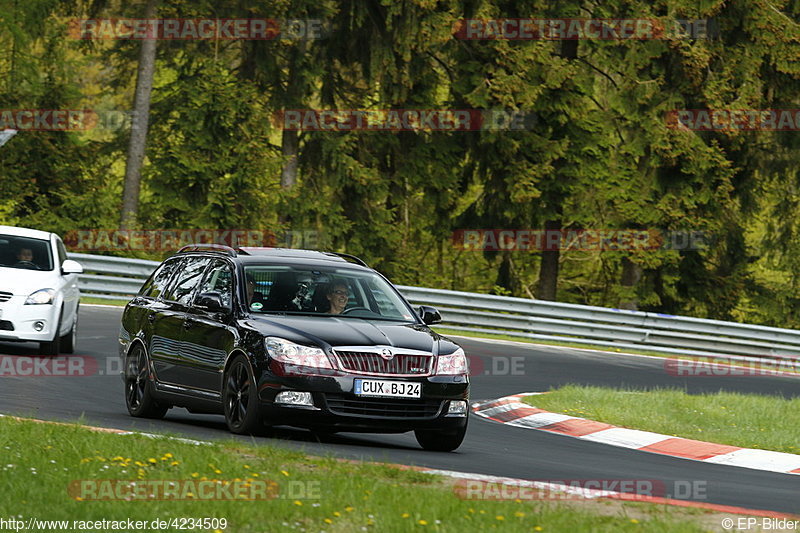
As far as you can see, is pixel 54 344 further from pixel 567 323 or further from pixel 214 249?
pixel 567 323

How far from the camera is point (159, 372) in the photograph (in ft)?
41.0

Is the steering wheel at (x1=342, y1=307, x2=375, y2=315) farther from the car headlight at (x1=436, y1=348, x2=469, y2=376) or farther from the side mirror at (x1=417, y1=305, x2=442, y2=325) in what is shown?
the car headlight at (x1=436, y1=348, x2=469, y2=376)

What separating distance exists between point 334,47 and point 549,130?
6.17 meters

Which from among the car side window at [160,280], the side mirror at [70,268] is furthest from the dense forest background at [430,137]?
the car side window at [160,280]

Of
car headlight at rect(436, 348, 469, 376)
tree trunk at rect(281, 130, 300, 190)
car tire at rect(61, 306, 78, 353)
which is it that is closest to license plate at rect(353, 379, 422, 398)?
car headlight at rect(436, 348, 469, 376)

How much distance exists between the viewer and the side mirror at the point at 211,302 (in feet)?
37.9

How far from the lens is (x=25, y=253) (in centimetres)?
1811

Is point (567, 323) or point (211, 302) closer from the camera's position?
point (211, 302)

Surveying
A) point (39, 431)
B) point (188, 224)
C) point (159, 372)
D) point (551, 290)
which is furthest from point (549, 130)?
point (39, 431)

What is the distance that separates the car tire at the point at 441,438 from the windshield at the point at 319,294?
1.05 m

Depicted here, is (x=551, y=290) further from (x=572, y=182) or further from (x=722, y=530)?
(x=722, y=530)

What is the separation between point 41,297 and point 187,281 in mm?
4902

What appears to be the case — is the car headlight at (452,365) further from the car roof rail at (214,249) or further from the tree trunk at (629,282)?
the tree trunk at (629,282)

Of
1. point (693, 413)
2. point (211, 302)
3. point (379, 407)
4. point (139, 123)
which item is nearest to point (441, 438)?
point (379, 407)
